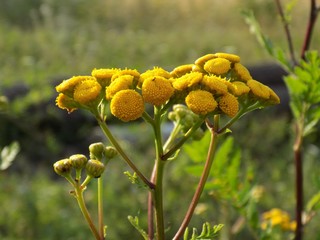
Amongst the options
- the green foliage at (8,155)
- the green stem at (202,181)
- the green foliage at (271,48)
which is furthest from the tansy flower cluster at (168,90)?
the green foliage at (8,155)

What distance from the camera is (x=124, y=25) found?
15.4 meters

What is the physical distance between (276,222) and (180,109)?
1578mm

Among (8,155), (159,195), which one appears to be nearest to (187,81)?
(159,195)

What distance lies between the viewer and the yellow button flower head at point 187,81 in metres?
1.55

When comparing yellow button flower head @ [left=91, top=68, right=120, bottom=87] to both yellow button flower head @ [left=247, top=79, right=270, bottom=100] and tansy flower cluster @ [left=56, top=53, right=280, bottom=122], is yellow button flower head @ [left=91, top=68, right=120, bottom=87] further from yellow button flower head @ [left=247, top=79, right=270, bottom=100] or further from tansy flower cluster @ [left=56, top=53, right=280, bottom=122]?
yellow button flower head @ [left=247, top=79, right=270, bottom=100]

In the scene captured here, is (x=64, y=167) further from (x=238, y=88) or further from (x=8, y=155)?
(x=8, y=155)

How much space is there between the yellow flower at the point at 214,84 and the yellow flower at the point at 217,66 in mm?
70

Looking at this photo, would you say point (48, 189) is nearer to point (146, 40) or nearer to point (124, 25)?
point (146, 40)

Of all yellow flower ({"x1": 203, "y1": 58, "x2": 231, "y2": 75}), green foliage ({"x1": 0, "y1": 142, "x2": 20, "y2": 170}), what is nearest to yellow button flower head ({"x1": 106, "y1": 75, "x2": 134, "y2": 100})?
yellow flower ({"x1": 203, "y1": 58, "x2": 231, "y2": 75})

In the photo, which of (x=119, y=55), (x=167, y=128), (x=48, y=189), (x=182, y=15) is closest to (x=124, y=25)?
(x=182, y=15)

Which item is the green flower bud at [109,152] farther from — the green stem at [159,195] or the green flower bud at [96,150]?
the green stem at [159,195]

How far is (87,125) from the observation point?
25.0ft

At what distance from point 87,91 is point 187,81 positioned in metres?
0.24

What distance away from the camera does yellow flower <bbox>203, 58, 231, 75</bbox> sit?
1.65m
